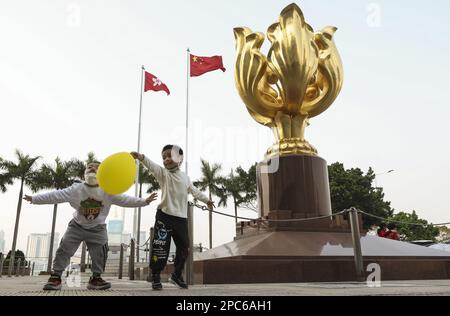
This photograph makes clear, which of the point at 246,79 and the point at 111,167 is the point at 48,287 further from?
the point at 246,79

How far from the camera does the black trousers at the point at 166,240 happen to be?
11.5 ft

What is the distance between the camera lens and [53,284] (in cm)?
320

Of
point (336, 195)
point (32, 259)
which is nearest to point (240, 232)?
point (32, 259)

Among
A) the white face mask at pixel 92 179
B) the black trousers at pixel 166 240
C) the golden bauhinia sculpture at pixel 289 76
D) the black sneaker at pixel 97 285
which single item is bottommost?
the black sneaker at pixel 97 285

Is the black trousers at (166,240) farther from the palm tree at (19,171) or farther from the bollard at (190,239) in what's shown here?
the palm tree at (19,171)

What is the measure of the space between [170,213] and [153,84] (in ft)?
45.9

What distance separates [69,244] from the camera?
351 centimetres

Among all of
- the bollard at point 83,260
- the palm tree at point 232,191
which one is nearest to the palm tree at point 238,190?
the palm tree at point 232,191

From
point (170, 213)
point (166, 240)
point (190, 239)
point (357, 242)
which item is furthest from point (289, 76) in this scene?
point (166, 240)

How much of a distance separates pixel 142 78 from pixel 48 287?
52.4 ft

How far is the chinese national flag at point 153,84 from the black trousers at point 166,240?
13763 mm

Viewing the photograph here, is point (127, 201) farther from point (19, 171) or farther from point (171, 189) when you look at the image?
point (19, 171)

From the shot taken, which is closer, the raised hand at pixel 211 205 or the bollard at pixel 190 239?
the raised hand at pixel 211 205
